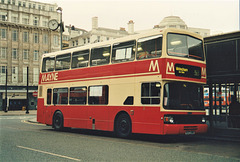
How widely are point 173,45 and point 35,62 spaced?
159ft

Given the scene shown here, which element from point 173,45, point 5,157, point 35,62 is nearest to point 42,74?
point 173,45

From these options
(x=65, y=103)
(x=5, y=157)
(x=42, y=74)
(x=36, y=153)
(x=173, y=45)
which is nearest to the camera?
(x=5, y=157)

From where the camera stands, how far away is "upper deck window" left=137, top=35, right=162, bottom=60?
40.3ft

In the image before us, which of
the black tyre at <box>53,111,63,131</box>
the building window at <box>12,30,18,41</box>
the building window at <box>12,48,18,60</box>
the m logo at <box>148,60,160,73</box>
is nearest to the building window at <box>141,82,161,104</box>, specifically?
the m logo at <box>148,60,160,73</box>

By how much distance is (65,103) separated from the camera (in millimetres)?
17000

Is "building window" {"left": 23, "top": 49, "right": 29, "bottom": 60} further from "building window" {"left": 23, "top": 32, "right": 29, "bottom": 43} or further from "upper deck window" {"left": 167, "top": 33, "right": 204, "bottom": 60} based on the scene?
"upper deck window" {"left": 167, "top": 33, "right": 204, "bottom": 60}

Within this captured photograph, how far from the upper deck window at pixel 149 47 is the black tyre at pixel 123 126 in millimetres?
2718

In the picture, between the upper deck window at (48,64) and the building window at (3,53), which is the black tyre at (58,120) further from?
the building window at (3,53)

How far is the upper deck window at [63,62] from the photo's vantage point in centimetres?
1692

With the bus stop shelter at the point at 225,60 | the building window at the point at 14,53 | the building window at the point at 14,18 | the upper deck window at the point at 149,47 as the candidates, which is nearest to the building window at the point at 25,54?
the building window at the point at 14,53

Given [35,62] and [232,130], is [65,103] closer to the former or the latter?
[232,130]

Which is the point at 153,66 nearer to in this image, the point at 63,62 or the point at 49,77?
the point at 63,62

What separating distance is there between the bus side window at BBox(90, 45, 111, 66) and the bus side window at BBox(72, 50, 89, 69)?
45 centimetres

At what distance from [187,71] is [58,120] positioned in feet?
27.4
